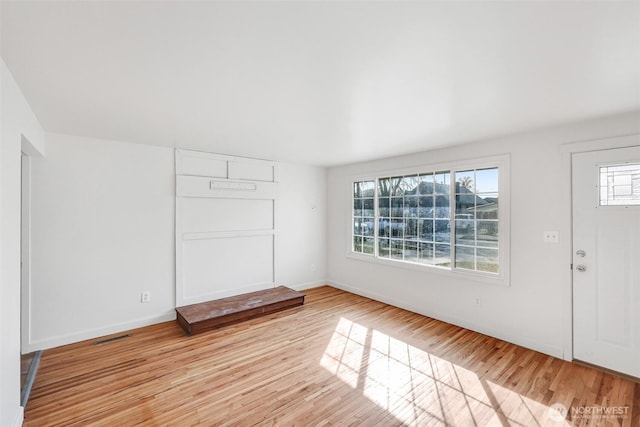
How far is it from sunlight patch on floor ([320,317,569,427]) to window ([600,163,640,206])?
1927 millimetres

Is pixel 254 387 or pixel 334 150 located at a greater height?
pixel 334 150

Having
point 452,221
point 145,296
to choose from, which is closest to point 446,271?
point 452,221

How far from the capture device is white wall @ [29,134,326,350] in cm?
301

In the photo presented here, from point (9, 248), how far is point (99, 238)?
1.75 meters

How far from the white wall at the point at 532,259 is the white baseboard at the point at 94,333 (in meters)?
3.67

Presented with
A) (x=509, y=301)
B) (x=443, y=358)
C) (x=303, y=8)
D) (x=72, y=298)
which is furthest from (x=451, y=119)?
(x=72, y=298)

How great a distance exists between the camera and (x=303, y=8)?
3.86ft

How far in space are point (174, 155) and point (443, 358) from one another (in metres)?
4.11

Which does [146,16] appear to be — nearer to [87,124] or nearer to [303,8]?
[303,8]

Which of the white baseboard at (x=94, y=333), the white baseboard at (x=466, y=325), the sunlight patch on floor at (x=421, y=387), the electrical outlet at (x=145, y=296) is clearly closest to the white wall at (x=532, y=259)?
the white baseboard at (x=466, y=325)

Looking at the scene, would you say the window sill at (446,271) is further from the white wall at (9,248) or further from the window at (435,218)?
the white wall at (9,248)

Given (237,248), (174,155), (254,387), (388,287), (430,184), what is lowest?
(254,387)

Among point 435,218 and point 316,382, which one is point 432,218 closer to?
point 435,218

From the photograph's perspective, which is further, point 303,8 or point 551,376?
point 551,376
